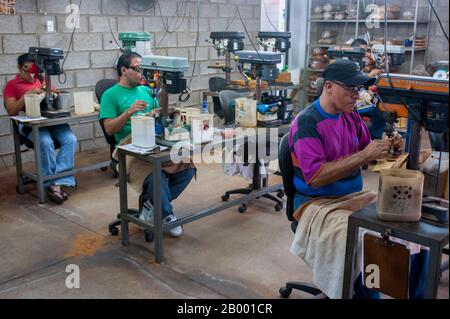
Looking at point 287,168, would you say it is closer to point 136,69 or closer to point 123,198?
point 123,198

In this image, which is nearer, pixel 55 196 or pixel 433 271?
pixel 433 271

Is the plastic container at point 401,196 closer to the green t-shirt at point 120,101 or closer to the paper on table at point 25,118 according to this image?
the green t-shirt at point 120,101

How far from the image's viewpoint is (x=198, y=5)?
222 inches

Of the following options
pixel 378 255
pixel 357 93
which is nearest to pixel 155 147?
pixel 357 93

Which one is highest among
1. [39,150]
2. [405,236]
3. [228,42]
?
[228,42]

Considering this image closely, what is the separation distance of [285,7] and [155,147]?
4.96 m

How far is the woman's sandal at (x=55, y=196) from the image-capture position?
3545mm

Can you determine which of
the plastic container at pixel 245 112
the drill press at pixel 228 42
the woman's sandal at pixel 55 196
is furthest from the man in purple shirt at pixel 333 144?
the drill press at pixel 228 42

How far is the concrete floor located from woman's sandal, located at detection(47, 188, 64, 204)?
1.9 inches

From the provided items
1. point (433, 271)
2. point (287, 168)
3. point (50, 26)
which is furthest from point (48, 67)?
point (433, 271)

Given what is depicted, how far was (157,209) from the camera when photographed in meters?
2.62

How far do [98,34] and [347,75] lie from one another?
3461 millimetres

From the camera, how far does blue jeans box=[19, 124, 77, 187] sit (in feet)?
11.7

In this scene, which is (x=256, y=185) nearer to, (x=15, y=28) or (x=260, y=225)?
(x=260, y=225)
